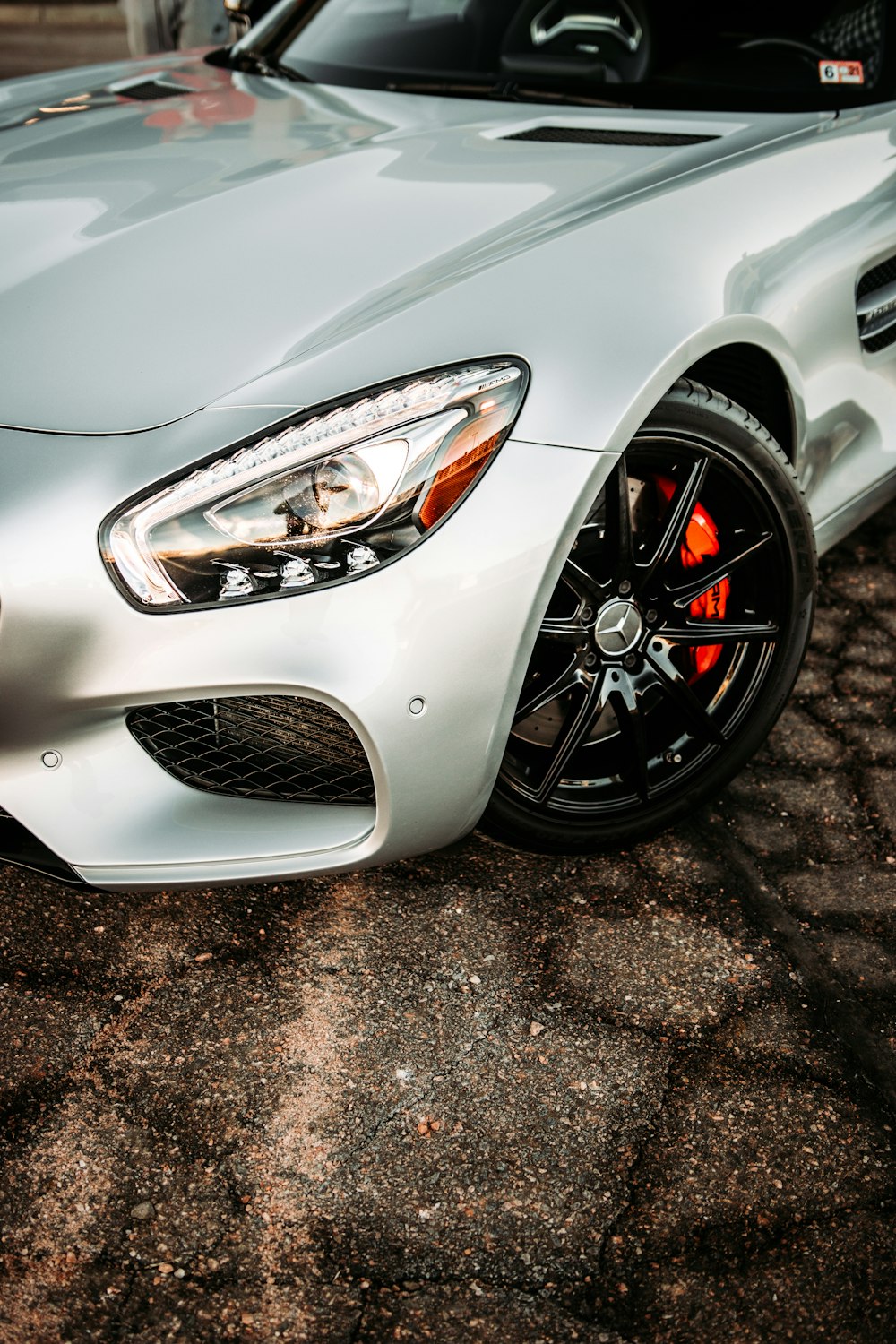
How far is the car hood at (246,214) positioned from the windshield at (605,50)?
0.50 ft

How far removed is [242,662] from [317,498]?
0.24 meters

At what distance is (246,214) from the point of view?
6.40 feet

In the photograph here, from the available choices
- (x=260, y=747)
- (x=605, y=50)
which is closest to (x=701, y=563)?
(x=260, y=747)

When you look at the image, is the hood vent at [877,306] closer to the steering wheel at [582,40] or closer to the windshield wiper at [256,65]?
the steering wheel at [582,40]

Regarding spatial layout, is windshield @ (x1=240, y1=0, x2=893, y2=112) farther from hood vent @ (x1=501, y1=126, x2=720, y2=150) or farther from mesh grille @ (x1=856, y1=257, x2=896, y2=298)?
mesh grille @ (x1=856, y1=257, x2=896, y2=298)

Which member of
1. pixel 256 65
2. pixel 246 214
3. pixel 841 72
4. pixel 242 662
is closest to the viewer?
pixel 242 662

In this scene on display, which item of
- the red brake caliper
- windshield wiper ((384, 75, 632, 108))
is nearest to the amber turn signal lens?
the red brake caliper

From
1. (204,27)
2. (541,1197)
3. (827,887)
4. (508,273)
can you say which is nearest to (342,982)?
(541,1197)

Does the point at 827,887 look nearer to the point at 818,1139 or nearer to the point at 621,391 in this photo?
the point at 818,1139

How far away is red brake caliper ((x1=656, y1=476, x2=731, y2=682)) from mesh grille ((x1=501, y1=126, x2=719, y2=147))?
0.70 meters

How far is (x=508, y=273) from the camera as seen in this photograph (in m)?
1.75

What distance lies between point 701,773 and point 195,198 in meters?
1.30

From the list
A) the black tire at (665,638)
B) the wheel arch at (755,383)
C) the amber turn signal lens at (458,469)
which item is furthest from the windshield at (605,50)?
the amber turn signal lens at (458,469)

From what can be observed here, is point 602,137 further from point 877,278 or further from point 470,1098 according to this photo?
point 470,1098
